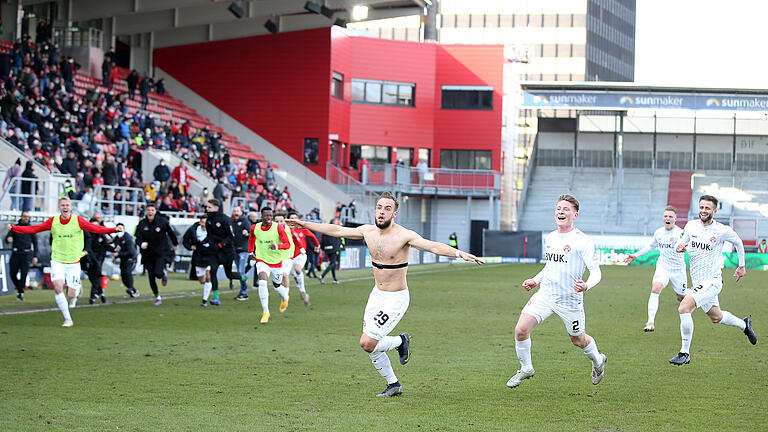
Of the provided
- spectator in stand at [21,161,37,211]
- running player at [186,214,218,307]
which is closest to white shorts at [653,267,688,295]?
running player at [186,214,218,307]

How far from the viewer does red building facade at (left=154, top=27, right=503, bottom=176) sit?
57.8 meters

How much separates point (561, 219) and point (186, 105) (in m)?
50.1

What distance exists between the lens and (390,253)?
1017 cm

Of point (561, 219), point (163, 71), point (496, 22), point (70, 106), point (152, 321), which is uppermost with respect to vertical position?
point (496, 22)

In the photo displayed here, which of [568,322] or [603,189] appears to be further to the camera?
[603,189]

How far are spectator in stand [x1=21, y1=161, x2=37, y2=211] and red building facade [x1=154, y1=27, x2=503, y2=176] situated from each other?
29.8 m

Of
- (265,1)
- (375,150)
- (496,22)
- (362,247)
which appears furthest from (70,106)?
(496,22)

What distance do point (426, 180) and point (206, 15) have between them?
15.5m

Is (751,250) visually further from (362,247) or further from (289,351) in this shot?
(289,351)

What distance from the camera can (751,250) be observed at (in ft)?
182

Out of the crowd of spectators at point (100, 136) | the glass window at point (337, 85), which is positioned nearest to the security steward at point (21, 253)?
the crowd of spectators at point (100, 136)

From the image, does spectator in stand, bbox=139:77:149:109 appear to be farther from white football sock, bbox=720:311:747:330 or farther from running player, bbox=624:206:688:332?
white football sock, bbox=720:311:747:330

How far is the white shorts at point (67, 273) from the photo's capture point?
16.6 m

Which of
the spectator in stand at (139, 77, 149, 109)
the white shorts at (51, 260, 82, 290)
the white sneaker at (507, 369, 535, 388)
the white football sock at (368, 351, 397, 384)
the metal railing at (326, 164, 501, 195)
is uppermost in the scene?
the spectator in stand at (139, 77, 149, 109)
